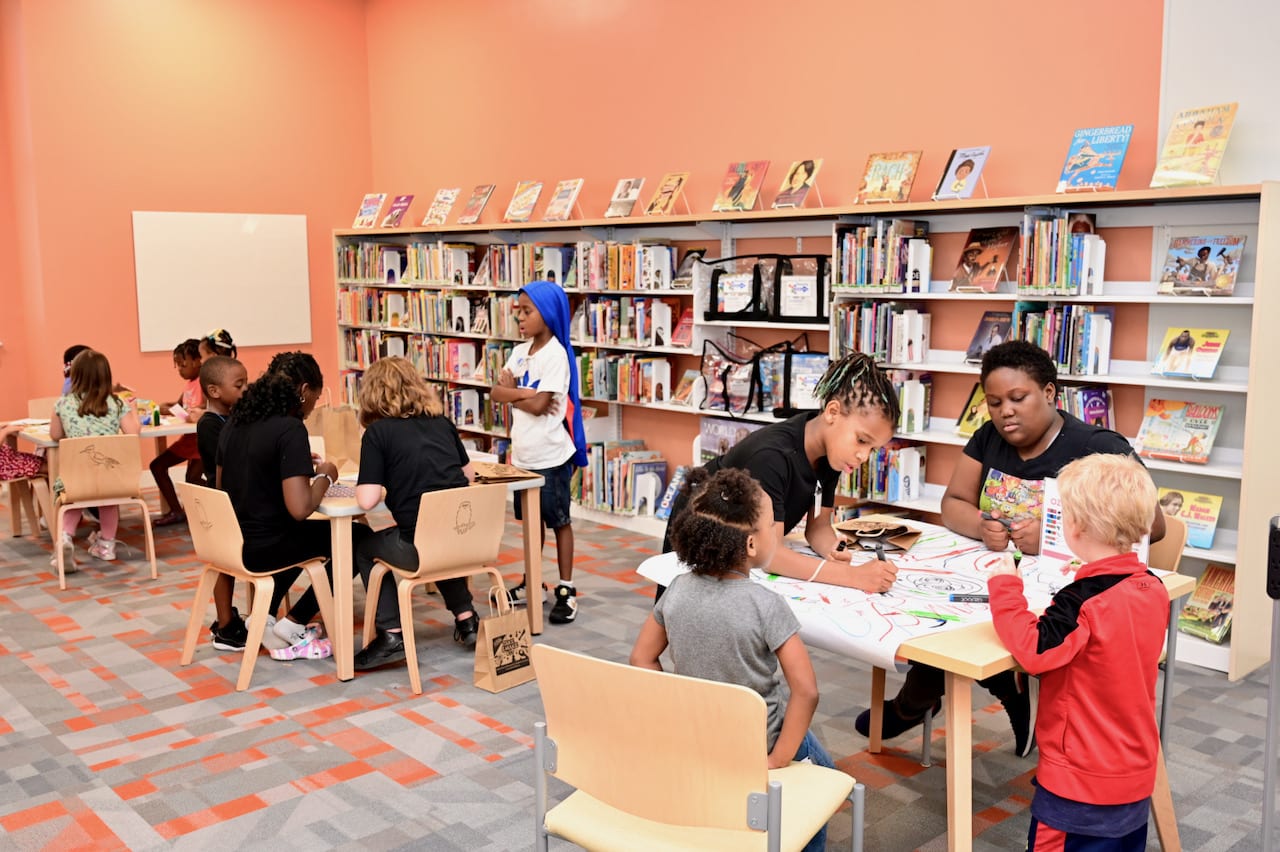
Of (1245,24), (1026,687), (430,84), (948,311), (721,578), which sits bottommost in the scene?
(1026,687)

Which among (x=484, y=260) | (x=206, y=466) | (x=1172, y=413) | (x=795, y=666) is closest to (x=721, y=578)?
(x=795, y=666)

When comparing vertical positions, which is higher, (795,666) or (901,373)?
(901,373)

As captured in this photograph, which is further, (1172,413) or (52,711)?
(1172,413)

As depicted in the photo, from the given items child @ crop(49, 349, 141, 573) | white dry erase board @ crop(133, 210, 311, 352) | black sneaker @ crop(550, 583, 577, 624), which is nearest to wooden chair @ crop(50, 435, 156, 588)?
child @ crop(49, 349, 141, 573)

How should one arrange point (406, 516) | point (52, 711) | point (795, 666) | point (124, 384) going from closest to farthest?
1. point (795, 666)
2. point (52, 711)
3. point (406, 516)
4. point (124, 384)

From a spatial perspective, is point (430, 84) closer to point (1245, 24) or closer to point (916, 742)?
point (1245, 24)

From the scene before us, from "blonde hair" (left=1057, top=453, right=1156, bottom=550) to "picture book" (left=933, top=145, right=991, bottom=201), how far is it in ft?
9.66

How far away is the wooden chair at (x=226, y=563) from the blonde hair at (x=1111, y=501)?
2926mm

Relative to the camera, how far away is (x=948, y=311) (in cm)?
527

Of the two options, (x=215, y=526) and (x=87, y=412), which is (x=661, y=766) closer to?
(x=215, y=526)

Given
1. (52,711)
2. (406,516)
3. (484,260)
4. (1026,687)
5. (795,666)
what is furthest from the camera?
(484,260)

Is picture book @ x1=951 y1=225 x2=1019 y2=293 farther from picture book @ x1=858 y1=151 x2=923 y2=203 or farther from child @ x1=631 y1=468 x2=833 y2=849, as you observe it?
child @ x1=631 y1=468 x2=833 y2=849

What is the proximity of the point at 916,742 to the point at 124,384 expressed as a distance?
6.57 meters

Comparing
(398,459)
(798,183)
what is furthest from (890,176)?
(398,459)
